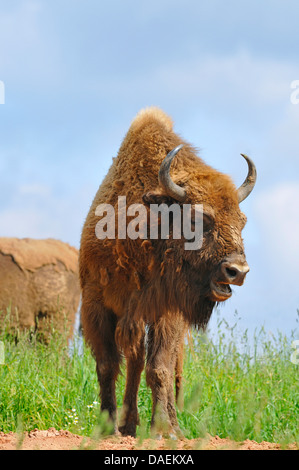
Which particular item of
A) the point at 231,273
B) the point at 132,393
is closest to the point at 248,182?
the point at 231,273

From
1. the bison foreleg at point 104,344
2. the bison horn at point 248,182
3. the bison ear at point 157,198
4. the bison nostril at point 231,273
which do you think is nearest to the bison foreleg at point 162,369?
the bison foreleg at point 104,344

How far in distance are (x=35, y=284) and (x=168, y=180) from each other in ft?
20.3

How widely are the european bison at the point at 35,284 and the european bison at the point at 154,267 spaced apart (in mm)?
4856

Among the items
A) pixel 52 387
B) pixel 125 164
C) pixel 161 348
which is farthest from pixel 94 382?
pixel 125 164

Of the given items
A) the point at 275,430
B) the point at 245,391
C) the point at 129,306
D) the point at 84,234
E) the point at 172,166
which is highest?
the point at 172,166

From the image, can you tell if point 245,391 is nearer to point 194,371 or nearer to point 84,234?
point 194,371

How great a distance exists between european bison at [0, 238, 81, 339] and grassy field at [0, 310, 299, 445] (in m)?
3.00

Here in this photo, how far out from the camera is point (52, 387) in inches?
236

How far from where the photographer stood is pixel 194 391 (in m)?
5.03

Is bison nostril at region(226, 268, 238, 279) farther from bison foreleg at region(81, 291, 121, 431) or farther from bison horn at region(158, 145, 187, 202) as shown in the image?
bison foreleg at region(81, 291, 121, 431)

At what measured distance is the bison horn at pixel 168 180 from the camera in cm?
462

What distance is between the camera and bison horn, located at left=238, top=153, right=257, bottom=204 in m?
5.16

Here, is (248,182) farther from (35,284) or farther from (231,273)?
(35,284)

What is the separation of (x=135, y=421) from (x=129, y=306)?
1002 mm
